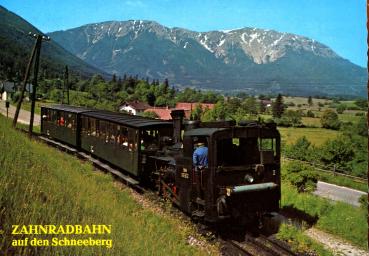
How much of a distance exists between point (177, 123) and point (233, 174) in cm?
523

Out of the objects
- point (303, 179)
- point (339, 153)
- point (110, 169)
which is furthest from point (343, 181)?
point (110, 169)

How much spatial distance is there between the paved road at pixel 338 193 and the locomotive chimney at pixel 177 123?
16298 mm

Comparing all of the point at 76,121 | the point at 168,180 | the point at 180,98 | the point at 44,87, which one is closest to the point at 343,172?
the point at 76,121

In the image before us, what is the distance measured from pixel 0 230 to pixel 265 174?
27.4 ft

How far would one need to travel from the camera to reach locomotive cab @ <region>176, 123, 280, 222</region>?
1046 centimetres

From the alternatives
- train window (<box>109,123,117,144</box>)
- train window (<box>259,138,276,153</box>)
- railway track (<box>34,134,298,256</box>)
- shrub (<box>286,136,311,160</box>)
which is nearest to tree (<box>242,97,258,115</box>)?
shrub (<box>286,136,311,160</box>)

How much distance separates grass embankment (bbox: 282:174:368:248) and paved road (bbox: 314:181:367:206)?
1319cm

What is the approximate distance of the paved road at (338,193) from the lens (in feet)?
93.0

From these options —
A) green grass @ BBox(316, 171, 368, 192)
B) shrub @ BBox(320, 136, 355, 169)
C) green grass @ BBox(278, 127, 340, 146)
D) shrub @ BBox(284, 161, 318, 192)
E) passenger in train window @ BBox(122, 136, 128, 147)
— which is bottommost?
green grass @ BBox(316, 171, 368, 192)

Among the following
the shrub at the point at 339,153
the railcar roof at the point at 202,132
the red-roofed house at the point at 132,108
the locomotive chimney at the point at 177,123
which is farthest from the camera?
the red-roofed house at the point at 132,108

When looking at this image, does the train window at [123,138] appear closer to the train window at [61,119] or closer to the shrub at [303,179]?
the shrub at [303,179]

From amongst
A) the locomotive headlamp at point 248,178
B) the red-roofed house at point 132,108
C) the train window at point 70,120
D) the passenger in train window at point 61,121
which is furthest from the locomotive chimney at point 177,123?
the red-roofed house at point 132,108

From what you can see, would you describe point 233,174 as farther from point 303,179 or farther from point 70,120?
point 70,120

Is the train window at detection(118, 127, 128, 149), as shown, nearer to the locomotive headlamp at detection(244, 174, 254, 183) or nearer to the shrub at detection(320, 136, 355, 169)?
the locomotive headlamp at detection(244, 174, 254, 183)
